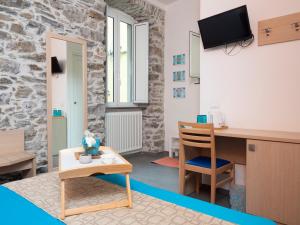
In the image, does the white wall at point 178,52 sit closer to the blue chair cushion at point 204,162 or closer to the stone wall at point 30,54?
the stone wall at point 30,54

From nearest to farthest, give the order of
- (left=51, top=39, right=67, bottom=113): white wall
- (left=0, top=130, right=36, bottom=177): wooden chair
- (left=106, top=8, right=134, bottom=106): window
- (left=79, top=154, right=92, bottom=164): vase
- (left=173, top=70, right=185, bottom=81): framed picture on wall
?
(left=79, top=154, right=92, bottom=164): vase → (left=0, top=130, right=36, bottom=177): wooden chair → (left=51, top=39, right=67, bottom=113): white wall → (left=106, top=8, right=134, bottom=106): window → (left=173, top=70, right=185, bottom=81): framed picture on wall

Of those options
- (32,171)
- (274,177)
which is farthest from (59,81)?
(274,177)

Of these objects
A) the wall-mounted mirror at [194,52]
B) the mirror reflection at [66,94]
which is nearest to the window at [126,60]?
the mirror reflection at [66,94]

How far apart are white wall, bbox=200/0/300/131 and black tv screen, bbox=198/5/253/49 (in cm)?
11

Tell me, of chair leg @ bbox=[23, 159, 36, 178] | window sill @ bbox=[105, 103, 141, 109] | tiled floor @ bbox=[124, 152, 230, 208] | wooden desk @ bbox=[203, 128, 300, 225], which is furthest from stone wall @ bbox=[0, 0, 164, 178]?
wooden desk @ bbox=[203, 128, 300, 225]

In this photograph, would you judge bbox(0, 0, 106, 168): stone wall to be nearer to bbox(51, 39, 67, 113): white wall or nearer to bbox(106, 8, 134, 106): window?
bbox(51, 39, 67, 113): white wall

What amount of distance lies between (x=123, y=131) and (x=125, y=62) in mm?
1393

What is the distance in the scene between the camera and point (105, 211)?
1.12 metres

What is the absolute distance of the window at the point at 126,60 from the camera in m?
4.42

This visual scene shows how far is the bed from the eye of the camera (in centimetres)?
103

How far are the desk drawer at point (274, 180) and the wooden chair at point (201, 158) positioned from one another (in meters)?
0.31

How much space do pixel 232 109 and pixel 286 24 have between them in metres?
1.00

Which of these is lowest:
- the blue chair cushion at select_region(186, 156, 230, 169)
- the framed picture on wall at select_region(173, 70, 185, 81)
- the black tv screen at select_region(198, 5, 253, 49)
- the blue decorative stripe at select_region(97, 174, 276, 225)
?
the blue chair cushion at select_region(186, 156, 230, 169)

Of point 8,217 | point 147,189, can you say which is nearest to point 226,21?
point 147,189
